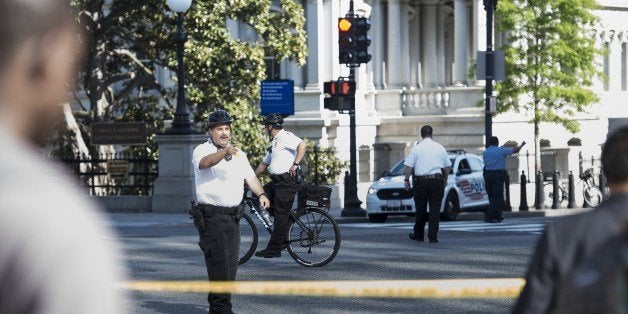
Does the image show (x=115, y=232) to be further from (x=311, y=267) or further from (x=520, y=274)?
(x=520, y=274)

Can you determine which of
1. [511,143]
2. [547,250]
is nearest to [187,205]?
[511,143]

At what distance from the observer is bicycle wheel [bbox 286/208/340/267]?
1748cm

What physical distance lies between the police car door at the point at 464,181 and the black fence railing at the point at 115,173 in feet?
21.5

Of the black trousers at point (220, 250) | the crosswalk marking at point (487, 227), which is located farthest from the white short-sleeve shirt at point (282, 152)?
the crosswalk marking at point (487, 227)

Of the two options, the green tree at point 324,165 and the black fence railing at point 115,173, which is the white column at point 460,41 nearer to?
the green tree at point 324,165

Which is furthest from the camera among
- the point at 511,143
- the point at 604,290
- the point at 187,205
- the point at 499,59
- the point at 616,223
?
the point at 511,143

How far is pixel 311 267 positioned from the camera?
1755cm

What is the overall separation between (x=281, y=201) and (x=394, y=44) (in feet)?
Answer: 115

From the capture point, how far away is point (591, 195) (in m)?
39.6

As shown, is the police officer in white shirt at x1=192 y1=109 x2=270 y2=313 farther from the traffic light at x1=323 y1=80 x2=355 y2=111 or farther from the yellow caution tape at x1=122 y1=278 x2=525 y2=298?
the traffic light at x1=323 y1=80 x2=355 y2=111

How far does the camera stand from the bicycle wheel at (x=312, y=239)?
17.5m

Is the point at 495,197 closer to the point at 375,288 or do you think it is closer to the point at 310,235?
the point at 310,235

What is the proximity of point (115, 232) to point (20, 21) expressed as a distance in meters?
22.8

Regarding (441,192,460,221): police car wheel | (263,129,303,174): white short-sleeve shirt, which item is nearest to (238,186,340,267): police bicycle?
(263,129,303,174): white short-sleeve shirt
